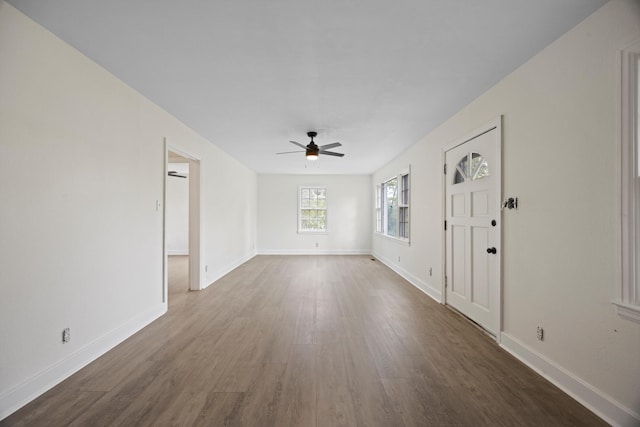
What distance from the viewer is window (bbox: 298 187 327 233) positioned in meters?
8.84

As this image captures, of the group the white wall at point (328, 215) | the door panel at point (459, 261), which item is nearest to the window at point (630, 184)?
the door panel at point (459, 261)

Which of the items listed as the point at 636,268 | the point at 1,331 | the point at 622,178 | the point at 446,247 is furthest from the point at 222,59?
the point at 446,247

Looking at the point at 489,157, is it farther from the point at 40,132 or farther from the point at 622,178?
the point at 40,132

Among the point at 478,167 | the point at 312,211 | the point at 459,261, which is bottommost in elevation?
the point at 459,261

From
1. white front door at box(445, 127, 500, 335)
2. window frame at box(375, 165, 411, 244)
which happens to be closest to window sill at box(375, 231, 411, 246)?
window frame at box(375, 165, 411, 244)

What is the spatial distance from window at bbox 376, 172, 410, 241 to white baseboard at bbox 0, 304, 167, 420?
4546mm

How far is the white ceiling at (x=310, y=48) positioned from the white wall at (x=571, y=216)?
0.74 ft

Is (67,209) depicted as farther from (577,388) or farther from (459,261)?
(459,261)

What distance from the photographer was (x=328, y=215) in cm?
879

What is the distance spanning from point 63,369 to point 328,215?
7.12m

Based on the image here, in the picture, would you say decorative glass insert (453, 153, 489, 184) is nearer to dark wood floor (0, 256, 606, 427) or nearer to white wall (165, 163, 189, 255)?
dark wood floor (0, 256, 606, 427)

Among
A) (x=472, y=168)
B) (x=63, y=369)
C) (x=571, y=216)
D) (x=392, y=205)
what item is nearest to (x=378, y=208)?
(x=392, y=205)

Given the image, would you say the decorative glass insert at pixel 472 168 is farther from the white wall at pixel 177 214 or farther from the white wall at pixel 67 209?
the white wall at pixel 177 214

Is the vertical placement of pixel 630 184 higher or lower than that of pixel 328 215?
higher
